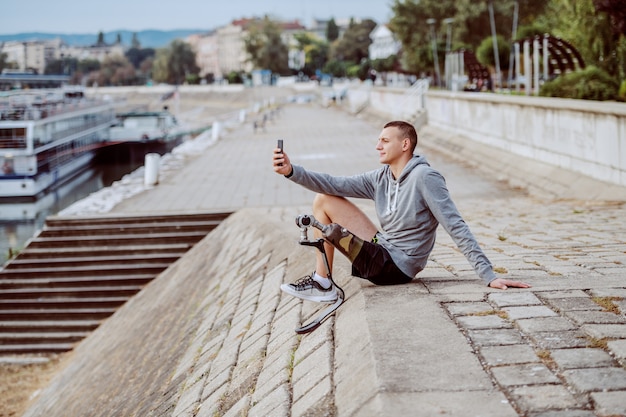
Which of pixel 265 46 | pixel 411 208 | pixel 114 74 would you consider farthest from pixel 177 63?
pixel 411 208

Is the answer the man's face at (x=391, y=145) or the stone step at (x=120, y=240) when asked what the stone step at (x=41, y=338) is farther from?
the man's face at (x=391, y=145)

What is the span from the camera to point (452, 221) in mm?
4984

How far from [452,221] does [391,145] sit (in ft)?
2.01

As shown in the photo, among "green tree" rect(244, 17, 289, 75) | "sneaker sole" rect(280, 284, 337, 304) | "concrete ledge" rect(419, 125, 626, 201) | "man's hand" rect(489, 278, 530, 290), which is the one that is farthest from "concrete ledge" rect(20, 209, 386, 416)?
"green tree" rect(244, 17, 289, 75)

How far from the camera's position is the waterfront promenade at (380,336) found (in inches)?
142

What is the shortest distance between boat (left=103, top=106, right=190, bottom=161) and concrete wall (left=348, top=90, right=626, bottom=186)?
A: 42.5 metres

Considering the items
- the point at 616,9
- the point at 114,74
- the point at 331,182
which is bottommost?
the point at 331,182

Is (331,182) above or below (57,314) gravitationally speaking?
above

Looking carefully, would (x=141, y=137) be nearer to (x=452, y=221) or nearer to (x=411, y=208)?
(x=411, y=208)

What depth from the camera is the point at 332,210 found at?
209 inches

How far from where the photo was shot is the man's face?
5.15 metres

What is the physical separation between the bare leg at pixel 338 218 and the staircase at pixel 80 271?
7153mm

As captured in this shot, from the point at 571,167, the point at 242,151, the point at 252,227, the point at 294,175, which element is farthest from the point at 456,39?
the point at 294,175

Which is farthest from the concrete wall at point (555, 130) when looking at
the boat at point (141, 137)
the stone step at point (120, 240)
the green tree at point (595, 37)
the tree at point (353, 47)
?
the tree at point (353, 47)
